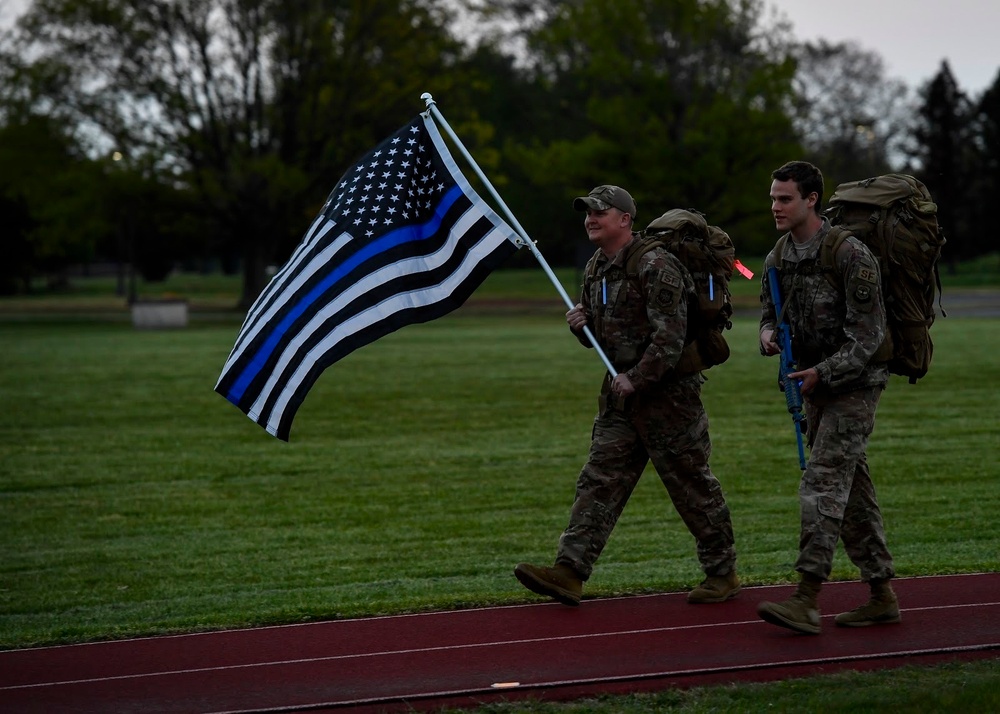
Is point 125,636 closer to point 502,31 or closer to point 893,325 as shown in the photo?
point 893,325

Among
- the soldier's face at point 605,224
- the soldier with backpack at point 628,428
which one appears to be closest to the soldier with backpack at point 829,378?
the soldier with backpack at point 628,428

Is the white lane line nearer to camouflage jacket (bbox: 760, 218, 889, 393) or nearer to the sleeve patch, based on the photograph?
camouflage jacket (bbox: 760, 218, 889, 393)

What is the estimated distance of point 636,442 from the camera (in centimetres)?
686

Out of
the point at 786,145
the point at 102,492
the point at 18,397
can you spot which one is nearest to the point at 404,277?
the point at 102,492

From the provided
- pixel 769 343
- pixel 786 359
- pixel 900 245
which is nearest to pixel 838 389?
pixel 786 359

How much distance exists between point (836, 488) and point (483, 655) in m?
1.79

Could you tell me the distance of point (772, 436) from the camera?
14328mm

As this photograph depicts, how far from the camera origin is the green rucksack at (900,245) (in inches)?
243

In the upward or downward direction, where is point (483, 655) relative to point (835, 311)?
Result: downward

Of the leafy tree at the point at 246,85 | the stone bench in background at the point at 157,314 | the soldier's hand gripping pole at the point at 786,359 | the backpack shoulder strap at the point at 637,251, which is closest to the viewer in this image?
the soldier's hand gripping pole at the point at 786,359

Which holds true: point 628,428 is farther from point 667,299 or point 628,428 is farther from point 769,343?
point 769,343

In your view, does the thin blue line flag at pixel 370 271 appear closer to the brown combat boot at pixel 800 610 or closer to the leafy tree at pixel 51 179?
the brown combat boot at pixel 800 610

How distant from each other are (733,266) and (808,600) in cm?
174

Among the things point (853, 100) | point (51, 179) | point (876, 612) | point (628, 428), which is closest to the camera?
point (876, 612)
